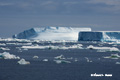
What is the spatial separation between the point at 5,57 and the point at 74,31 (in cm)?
6692

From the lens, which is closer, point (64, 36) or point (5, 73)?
point (5, 73)

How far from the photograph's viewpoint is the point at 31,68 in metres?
24.6

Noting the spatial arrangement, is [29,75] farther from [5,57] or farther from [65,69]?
[5,57]

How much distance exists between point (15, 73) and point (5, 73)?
1.70 feet

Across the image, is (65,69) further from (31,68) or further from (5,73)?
(5,73)

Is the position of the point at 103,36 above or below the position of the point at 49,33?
below

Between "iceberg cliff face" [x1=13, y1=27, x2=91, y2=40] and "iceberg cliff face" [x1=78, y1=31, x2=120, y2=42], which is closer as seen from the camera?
"iceberg cliff face" [x1=78, y1=31, x2=120, y2=42]

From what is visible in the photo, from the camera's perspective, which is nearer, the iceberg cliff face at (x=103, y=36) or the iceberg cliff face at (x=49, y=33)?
the iceberg cliff face at (x=103, y=36)

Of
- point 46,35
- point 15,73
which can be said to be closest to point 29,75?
point 15,73

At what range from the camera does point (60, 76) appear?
68.7 feet

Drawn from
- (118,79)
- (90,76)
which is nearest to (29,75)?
(90,76)

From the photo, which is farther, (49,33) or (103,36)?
(49,33)

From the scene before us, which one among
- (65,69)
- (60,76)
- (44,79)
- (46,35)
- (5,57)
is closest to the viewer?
(44,79)

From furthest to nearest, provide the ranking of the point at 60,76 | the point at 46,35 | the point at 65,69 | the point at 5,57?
the point at 46,35 < the point at 5,57 < the point at 65,69 < the point at 60,76
